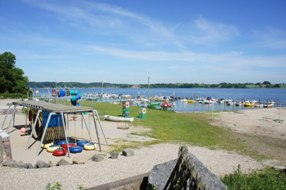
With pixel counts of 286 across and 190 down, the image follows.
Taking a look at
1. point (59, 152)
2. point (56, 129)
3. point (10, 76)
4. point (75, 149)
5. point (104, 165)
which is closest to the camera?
point (104, 165)

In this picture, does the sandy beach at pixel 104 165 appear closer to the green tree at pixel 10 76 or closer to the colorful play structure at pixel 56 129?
the colorful play structure at pixel 56 129

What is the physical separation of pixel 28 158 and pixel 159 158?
5.84 metres

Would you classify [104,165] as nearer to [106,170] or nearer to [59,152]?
[106,170]

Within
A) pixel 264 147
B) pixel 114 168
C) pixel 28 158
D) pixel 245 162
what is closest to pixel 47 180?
pixel 114 168

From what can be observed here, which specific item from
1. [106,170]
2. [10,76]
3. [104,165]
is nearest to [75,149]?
[104,165]

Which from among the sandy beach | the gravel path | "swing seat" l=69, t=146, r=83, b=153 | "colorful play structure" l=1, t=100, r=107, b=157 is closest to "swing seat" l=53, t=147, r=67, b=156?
"colorful play structure" l=1, t=100, r=107, b=157

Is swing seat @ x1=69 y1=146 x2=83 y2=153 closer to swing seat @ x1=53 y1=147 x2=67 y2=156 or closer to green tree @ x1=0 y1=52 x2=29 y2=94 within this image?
swing seat @ x1=53 y1=147 x2=67 y2=156

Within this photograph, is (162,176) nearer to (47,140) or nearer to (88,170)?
(88,170)

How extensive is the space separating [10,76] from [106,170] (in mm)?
43070

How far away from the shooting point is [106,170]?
9180 mm

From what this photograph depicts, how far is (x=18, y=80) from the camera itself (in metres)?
47.4

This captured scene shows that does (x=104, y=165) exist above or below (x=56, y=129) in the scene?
below

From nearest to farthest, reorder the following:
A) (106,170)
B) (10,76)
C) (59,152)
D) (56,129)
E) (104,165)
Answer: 1. (106,170)
2. (104,165)
3. (59,152)
4. (56,129)
5. (10,76)

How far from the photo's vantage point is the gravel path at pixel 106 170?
7816 millimetres
